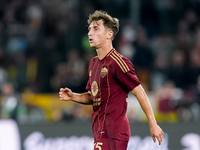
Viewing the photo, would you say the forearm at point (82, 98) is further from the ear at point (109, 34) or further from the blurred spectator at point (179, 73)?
the blurred spectator at point (179, 73)

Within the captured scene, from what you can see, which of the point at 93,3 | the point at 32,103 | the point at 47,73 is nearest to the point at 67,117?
the point at 32,103

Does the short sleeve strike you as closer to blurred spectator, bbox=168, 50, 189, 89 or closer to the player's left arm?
the player's left arm

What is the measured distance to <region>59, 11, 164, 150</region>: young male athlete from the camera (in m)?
4.61

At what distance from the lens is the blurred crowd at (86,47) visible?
10953 millimetres

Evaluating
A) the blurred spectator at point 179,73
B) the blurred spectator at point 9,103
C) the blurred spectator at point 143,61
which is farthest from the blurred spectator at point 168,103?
the blurred spectator at point 9,103

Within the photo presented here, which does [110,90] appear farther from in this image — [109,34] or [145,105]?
[109,34]

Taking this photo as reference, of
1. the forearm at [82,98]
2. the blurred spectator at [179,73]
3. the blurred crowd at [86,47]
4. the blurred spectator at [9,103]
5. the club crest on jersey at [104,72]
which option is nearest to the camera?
the club crest on jersey at [104,72]

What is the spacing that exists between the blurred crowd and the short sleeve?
5593 mm

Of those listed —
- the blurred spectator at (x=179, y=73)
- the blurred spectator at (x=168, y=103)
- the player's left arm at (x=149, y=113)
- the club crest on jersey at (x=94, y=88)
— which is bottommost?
the blurred spectator at (x=168, y=103)

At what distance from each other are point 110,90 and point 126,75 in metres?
0.25

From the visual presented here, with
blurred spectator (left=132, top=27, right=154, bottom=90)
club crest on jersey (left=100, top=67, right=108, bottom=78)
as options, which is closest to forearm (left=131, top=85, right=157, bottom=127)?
club crest on jersey (left=100, top=67, right=108, bottom=78)

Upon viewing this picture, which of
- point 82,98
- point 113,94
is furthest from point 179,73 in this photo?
point 113,94

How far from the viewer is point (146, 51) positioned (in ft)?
39.4

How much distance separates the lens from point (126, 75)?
4594 millimetres
